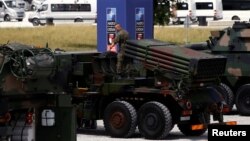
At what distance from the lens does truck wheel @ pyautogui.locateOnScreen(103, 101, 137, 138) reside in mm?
17859

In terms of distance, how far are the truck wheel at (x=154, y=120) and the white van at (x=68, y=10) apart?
51424 millimetres

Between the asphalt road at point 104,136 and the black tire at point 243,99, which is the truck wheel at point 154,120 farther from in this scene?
the black tire at point 243,99

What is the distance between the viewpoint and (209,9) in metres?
76.2

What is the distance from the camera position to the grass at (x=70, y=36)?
136 ft

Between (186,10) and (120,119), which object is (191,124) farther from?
(186,10)

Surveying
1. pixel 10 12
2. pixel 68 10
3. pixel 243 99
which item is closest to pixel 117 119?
pixel 243 99

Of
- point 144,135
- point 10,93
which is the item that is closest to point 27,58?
point 10,93

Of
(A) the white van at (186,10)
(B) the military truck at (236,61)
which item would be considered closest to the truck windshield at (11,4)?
(A) the white van at (186,10)

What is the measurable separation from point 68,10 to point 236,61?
159 ft

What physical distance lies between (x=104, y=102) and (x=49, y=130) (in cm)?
571

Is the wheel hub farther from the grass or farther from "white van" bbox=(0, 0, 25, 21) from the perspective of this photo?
"white van" bbox=(0, 0, 25, 21)

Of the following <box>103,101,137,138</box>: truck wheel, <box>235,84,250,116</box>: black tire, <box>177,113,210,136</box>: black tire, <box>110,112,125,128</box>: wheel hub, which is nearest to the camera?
<box>103,101,137,138</box>: truck wheel

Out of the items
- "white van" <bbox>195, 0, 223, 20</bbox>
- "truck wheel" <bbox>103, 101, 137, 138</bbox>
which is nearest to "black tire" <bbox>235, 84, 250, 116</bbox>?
"truck wheel" <bbox>103, 101, 137, 138</bbox>

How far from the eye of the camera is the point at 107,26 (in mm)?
30016
